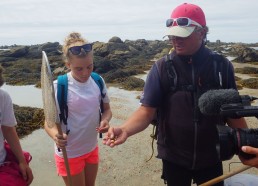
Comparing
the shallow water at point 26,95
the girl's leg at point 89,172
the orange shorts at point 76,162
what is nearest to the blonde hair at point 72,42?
the orange shorts at point 76,162

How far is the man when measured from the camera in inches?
105

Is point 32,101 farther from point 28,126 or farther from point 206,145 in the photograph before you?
point 206,145

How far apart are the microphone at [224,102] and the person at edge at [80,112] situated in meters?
1.14

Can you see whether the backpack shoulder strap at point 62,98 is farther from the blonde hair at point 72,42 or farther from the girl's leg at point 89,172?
the girl's leg at point 89,172

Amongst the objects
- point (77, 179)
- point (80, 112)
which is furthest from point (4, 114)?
point (77, 179)

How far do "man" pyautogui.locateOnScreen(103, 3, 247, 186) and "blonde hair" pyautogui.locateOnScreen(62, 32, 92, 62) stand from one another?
83cm

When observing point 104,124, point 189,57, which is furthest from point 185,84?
point 104,124

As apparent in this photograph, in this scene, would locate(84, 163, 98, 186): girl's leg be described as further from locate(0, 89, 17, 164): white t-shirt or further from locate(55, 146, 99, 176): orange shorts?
locate(0, 89, 17, 164): white t-shirt

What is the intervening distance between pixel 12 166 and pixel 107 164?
325 cm

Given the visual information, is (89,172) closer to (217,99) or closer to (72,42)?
(72,42)

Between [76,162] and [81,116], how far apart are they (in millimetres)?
497

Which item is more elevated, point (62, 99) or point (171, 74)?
point (171, 74)

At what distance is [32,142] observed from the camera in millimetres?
7043

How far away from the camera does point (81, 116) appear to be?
10.1 feet
